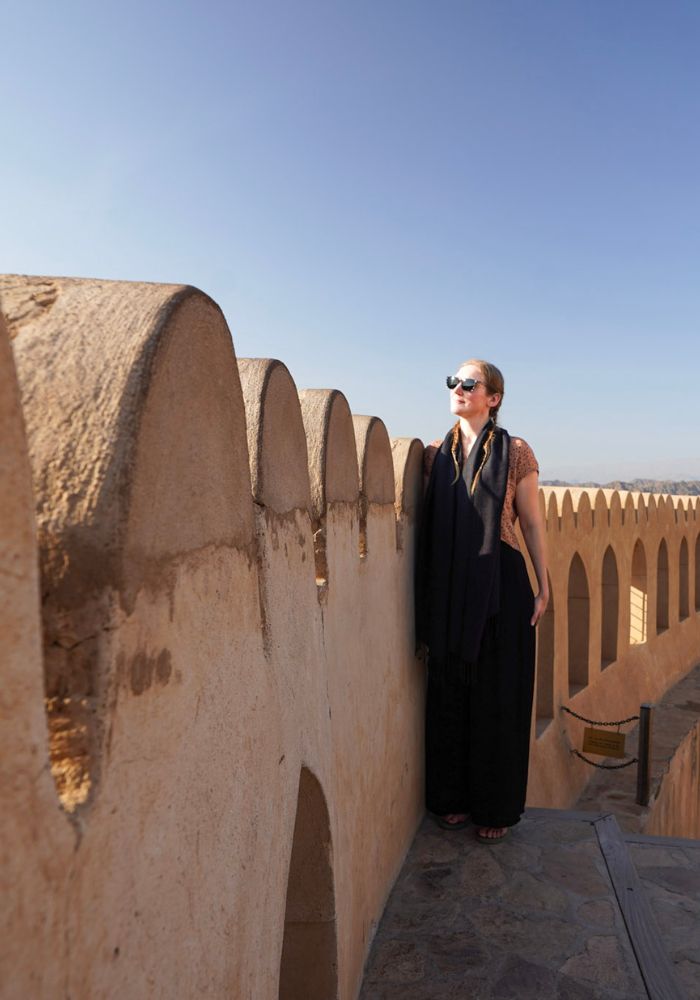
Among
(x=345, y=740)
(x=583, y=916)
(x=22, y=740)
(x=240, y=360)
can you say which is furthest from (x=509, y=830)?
(x=22, y=740)

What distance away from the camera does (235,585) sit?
127 cm

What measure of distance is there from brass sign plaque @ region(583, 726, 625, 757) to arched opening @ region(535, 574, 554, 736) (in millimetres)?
1929

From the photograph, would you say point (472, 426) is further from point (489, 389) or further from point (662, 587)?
point (662, 587)

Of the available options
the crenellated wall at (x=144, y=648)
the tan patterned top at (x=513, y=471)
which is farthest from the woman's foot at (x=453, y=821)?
the crenellated wall at (x=144, y=648)

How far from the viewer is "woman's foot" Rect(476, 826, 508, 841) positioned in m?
3.54

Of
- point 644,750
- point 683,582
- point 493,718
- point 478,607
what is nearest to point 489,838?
point 493,718

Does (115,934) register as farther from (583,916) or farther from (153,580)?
(583,916)

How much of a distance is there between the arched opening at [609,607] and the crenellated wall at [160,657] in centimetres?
889

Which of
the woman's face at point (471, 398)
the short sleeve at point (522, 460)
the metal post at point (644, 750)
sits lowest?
the metal post at point (644, 750)

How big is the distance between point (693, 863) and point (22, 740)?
3.75 metres

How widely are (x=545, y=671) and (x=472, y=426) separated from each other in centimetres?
501

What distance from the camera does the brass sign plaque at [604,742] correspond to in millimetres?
5547

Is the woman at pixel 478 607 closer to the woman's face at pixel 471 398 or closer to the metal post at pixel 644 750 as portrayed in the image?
the woman's face at pixel 471 398

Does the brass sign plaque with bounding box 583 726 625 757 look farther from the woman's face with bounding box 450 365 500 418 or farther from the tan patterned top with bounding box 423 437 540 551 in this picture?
the woman's face with bounding box 450 365 500 418
